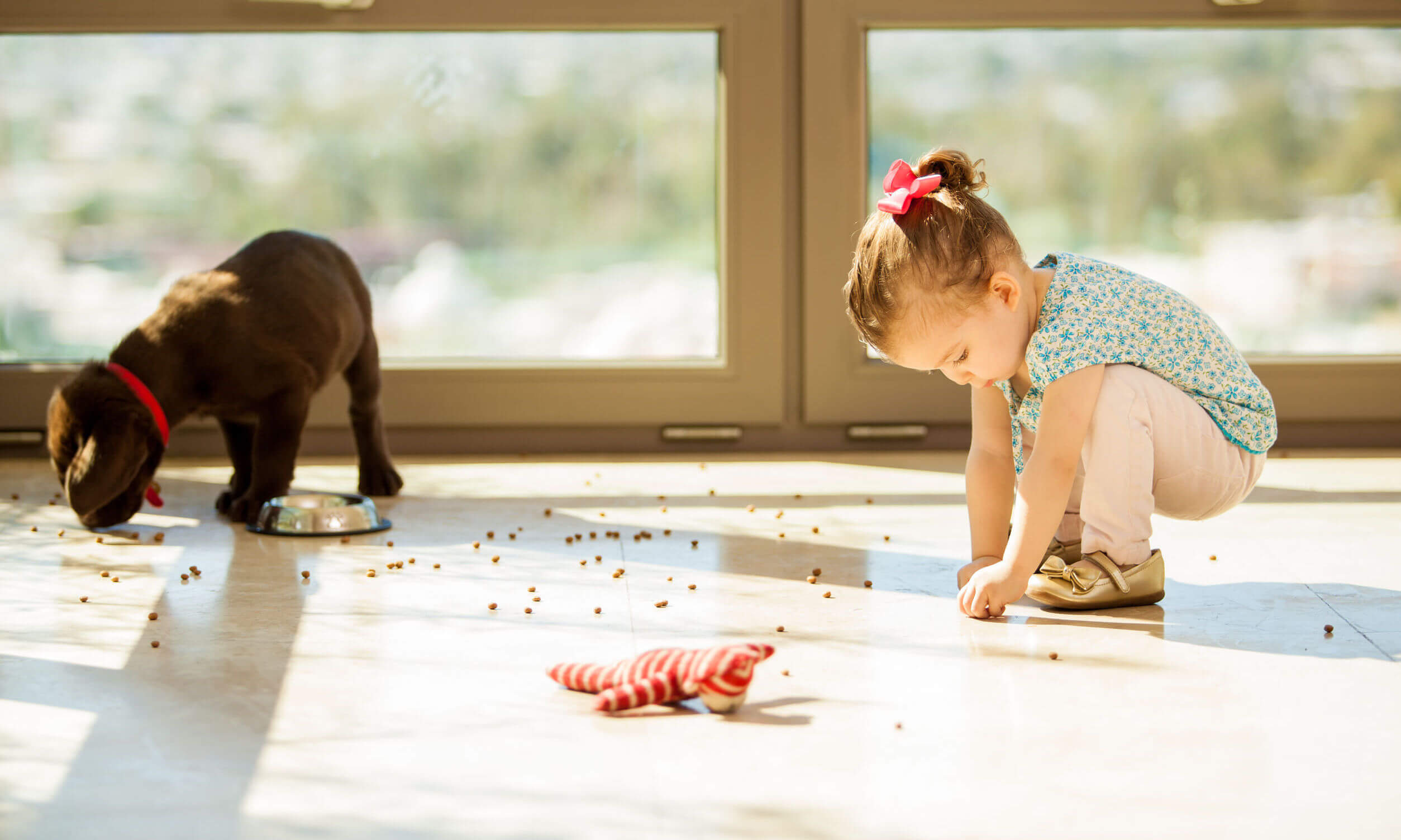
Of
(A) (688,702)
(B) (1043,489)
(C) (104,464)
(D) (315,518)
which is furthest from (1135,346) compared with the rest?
(C) (104,464)

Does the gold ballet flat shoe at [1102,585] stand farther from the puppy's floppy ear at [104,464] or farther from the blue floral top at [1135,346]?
the puppy's floppy ear at [104,464]

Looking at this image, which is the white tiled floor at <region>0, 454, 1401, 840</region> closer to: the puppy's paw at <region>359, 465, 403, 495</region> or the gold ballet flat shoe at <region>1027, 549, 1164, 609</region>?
the gold ballet flat shoe at <region>1027, 549, 1164, 609</region>

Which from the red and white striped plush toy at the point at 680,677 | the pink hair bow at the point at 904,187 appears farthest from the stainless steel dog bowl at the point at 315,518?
the pink hair bow at the point at 904,187

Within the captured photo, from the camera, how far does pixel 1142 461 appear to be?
192 centimetres

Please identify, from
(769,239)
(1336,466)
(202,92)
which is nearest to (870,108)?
(769,239)

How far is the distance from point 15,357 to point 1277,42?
12.3ft

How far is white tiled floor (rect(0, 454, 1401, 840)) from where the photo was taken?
3.94 feet

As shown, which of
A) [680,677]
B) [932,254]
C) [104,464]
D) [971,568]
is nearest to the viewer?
[680,677]

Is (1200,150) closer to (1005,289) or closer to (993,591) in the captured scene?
(1005,289)

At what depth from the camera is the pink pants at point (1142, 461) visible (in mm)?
1913

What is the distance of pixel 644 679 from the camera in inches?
58.1

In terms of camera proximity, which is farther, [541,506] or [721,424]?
[721,424]

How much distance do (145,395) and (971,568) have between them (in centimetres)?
162

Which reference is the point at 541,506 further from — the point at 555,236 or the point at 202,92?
the point at 202,92
